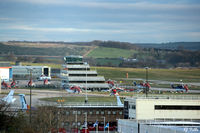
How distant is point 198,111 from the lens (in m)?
69.0

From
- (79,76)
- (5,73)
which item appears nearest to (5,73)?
(5,73)

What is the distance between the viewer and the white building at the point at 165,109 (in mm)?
68188

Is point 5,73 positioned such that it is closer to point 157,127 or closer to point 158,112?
point 158,112

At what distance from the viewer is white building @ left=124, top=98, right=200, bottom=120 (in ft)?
224

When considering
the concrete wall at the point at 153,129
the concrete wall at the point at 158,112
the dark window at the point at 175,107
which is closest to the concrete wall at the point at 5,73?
the concrete wall at the point at 158,112

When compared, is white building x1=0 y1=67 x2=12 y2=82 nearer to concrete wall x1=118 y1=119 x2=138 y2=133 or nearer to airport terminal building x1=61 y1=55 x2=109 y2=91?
airport terminal building x1=61 y1=55 x2=109 y2=91

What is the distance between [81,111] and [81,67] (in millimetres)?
89920

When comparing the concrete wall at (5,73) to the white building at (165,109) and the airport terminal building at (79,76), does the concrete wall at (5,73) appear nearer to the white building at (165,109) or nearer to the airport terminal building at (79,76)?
the airport terminal building at (79,76)

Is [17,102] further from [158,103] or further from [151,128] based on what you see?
[151,128]

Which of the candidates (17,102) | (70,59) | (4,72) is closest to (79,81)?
(70,59)

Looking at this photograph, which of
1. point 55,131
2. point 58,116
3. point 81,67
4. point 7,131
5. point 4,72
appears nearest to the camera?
point 7,131

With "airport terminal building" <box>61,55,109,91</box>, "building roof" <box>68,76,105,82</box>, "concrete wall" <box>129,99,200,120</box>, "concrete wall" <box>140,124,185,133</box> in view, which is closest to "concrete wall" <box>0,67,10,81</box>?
"airport terminal building" <box>61,55,109,91</box>

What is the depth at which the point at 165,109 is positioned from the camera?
226ft

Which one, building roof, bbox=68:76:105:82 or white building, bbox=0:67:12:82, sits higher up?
white building, bbox=0:67:12:82
